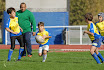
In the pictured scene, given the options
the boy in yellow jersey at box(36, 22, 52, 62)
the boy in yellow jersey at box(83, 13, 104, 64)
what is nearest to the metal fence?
the boy in yellow jersey at box(36, 22, 52, 62)

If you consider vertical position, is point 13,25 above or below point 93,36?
above

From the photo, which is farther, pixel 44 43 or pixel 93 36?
pixel 44 43

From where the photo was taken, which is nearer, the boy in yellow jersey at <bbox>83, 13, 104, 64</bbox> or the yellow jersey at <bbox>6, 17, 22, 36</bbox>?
the boy in yellow jersey at <bbox>83, 13, 104, 64</bbox>

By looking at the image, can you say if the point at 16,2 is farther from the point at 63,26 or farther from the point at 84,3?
the point at 84,3

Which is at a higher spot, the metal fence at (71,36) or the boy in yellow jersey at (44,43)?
the boy in yellow jersey at (44,43)

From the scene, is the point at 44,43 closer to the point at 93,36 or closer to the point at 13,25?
the point at 13,25

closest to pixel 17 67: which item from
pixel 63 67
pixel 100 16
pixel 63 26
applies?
pixel 63 67

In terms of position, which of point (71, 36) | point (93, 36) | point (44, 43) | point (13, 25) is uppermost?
point (13, 25)

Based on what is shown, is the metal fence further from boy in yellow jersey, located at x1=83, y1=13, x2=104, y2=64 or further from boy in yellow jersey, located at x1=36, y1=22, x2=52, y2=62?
boy in yellow jersey, located at x1=83, y1=13, x2=104, y2=64

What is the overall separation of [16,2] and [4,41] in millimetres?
3497

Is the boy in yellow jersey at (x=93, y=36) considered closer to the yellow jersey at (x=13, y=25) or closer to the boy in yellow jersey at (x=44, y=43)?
the boy in yellow jersey at (x=44, y=43)

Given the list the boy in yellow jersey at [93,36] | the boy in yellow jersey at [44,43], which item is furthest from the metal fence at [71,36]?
the boy in yellow jersey at [93,36]

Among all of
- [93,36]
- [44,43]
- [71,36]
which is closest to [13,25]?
[44,43]

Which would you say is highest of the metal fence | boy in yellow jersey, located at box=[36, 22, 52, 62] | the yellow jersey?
the yellow jersey
